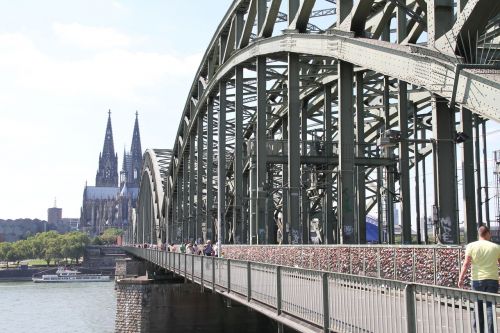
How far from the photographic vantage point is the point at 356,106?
25922mm

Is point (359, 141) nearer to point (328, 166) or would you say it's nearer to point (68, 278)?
point (328, 166)

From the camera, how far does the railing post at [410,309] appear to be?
852 centimetres

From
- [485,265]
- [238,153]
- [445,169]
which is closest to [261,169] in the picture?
[238,153]

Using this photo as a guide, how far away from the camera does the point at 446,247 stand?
41.1ft

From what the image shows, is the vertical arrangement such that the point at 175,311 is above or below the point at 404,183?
below

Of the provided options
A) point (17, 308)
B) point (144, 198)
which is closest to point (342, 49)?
point (17, 308)

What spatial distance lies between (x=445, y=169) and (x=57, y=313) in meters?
59.9

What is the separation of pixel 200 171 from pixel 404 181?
1039 inches

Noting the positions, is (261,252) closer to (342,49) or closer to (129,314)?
(342,49)

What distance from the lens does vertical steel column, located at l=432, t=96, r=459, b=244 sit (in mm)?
16078

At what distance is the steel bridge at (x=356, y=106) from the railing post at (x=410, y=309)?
545 cm

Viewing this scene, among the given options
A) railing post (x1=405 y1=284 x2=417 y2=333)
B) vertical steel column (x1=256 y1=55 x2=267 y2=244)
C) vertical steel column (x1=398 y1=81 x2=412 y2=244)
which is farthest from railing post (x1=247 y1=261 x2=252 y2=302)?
vertical steel column (x1=256 y1=55 x2=267 y2=244)

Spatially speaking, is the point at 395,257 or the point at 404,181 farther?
the point at 404,181

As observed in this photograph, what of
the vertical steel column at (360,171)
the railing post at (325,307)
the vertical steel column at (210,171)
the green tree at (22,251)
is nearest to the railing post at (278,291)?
the railing post at (325,307)
